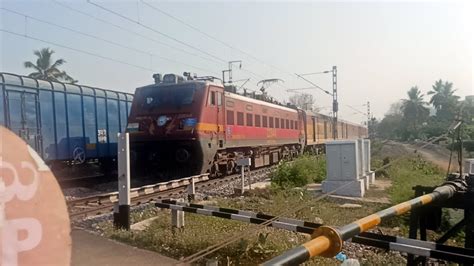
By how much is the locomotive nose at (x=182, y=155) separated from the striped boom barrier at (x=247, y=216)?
576cm

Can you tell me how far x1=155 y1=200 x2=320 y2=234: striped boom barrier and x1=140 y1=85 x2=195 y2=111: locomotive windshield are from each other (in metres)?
6.52

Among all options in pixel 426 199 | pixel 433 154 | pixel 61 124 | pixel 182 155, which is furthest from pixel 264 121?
pixel 433 154

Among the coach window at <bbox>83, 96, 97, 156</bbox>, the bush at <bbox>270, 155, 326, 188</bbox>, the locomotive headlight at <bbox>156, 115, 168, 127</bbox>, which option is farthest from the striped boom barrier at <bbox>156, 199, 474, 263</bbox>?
the coach window at <bbox>83, 96, 97, 156</bbox>

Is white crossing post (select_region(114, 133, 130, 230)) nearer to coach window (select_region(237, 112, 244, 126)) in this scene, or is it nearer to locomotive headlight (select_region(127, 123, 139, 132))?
locomotive headlight (select_region(127, 123, 139, 132))

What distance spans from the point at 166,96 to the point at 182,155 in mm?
2035

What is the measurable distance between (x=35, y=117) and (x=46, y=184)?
1020 cm

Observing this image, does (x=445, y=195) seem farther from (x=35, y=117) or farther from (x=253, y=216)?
(x=35, y=117)

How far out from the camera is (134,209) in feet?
24.8

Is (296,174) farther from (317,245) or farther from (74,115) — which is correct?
(317,245)

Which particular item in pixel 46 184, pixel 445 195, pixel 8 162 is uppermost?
pixel 8 162

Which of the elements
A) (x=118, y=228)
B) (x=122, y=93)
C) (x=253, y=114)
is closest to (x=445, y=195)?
(x=118, y=228)

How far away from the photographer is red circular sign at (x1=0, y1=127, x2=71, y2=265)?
2062 millimetres

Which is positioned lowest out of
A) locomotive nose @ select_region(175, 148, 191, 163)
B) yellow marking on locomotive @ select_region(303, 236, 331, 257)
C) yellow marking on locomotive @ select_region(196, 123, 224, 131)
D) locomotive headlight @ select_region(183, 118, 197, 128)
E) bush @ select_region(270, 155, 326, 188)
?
bush @ select_region(270, 155, 326, 188)

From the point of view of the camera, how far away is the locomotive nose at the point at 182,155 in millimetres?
11680
